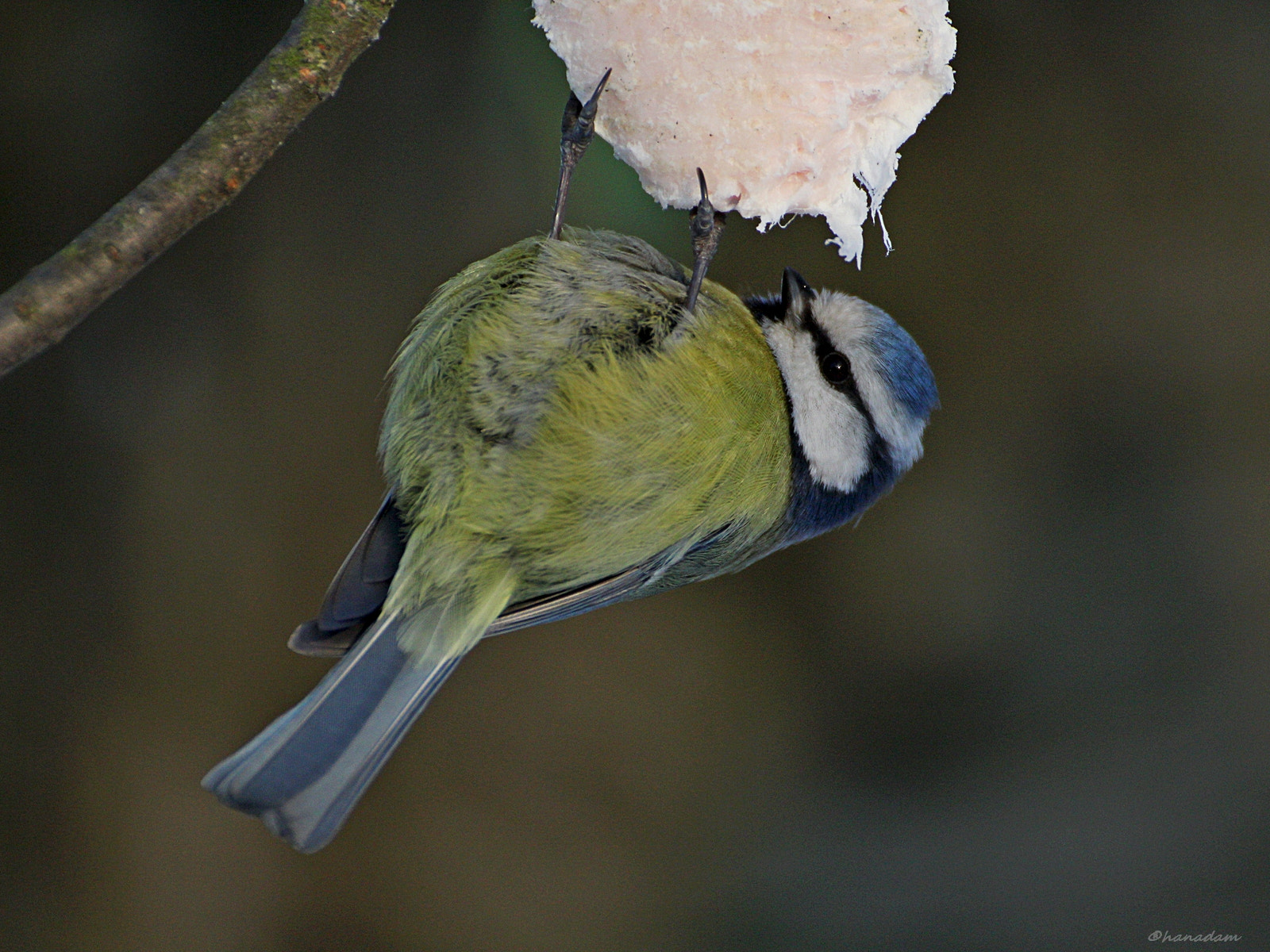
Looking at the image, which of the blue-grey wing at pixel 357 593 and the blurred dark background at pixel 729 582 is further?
the blurred dark background at pixel 729 582

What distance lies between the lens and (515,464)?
3.92ft

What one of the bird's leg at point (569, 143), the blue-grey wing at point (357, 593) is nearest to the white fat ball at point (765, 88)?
the bird's leg at point (569, 143)

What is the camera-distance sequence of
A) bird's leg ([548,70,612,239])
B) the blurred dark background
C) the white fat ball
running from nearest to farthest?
1. the white fat ball
2. bird's leg ([548,70,612,239])
3. the blurred dark background

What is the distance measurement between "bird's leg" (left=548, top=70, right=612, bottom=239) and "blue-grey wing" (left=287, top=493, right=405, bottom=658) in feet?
1.38

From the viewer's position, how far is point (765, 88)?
1.03 metres

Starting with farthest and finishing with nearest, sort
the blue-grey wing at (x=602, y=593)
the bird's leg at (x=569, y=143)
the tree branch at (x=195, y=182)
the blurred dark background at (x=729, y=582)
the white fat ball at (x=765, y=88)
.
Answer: the blurred dark background at (x=729, y=582), the blue-grey wing at (x=602, y=593), the bird's leg at (x=569, y=143), the white fat ball at (x=765, y=88), the tree branch at (x=195, y=182)

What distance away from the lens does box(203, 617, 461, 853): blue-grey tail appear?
1005 millimetres

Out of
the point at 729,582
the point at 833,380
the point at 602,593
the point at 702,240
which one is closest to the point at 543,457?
the point at 602,593

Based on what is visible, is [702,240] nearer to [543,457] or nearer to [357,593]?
[543,457]

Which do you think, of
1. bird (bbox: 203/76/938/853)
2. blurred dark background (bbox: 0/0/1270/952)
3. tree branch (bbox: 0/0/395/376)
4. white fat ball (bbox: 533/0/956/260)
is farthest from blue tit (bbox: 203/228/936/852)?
blurred dark background (bbox: 0/0/1270/952)

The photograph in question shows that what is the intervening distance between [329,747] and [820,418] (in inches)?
29.2

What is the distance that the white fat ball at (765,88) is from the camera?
991 millimetres

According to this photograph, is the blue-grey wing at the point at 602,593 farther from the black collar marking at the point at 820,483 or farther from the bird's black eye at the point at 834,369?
the bird's black eye at the point at 834,369

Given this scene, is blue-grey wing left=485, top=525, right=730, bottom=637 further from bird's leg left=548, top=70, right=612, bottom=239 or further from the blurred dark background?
the blurred dark background
